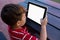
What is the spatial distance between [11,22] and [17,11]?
0.08 meters

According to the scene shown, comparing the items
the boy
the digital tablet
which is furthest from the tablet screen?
the boy

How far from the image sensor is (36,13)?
1548mm

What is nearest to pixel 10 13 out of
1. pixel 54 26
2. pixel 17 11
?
pixel 17 11

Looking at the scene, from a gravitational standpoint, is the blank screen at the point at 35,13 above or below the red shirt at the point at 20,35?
below

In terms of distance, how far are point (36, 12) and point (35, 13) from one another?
0.02m

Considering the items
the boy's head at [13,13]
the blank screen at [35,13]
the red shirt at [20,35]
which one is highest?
the boy's head at [13,13]

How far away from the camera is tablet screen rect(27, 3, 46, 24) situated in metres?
1.46

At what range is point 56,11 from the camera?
6.04 ft

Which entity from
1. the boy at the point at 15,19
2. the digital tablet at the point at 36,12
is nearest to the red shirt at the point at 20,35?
the boy at the point at 15,19

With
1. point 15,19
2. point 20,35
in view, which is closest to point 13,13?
point 15,19

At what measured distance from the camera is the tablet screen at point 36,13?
4.78 feet

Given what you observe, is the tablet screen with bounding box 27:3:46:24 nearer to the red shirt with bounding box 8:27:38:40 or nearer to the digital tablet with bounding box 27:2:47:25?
the digital tablet with bounding box 27:2:47:25

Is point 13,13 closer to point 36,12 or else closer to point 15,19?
point 15,19

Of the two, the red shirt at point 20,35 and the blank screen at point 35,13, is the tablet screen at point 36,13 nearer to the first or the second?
the blank screen at point 35,13
